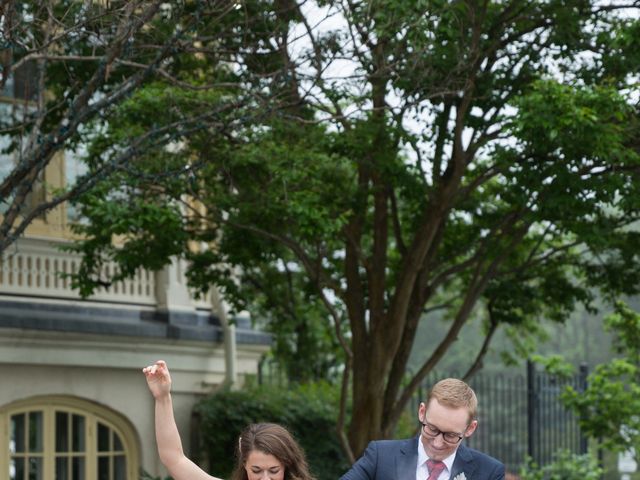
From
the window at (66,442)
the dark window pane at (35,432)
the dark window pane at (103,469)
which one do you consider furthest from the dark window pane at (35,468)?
the dark window pane at (103,469)

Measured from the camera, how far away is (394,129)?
48.9 ft

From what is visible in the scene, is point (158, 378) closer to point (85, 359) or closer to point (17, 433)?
point (17, 433)

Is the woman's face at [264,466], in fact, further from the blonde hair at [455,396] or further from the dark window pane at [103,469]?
the dark window pane at [103,469]

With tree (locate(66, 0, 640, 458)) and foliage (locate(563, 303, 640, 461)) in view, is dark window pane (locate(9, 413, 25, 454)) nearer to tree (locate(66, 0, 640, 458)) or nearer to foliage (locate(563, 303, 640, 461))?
tree (locate(66, 0, 640, 458))

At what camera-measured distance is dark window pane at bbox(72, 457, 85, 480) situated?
1781 centimetres

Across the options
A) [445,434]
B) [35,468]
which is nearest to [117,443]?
[35,468]

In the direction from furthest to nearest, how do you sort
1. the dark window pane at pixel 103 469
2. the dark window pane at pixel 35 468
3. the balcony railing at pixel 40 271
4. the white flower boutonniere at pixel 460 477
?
the dark window pane at pixel 103 469 → the dark window pane at pixel 35 468 → the balcony railing at pixel 40 271 → the white flower boutonniere at pixel 460 477

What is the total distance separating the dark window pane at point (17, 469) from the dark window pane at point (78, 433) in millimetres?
819

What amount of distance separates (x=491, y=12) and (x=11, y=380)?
21.7ft

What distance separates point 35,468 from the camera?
1725cm

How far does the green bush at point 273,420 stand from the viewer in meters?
19.0

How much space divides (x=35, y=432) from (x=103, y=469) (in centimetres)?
128

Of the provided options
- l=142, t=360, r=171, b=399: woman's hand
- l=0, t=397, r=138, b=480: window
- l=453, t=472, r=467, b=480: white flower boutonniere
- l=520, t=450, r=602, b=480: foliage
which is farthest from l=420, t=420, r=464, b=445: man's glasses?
l=520, t=450, r=602, b=480: foliage

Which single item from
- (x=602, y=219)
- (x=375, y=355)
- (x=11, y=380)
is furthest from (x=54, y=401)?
(x=602, y=219)
